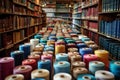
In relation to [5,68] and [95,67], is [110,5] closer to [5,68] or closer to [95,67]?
[95,67]

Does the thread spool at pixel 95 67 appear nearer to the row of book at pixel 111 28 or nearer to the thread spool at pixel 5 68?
the thread spool at pixel 5 68

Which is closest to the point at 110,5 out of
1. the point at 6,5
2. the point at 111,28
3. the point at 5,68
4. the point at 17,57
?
the point at 111,28

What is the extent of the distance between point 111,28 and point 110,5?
467 mm

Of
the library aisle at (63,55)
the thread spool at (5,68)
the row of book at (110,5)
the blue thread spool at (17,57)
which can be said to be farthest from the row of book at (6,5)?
the row of book at (110,5)

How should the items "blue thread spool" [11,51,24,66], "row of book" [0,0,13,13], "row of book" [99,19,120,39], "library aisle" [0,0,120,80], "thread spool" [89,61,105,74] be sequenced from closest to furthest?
"library aisle" [0,0,120,80] → "thread spool" [89,61,105,74] → "blue thread spool" [11,51,24,66] → "row of book" [99,19,120,39] → "row of book" [0,0,13,13]

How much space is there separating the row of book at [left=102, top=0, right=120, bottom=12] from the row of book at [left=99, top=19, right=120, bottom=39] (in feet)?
0.75

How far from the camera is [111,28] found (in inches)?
113

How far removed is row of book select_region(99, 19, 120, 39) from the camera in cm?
260

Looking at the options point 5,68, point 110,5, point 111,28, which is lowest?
point 5,68

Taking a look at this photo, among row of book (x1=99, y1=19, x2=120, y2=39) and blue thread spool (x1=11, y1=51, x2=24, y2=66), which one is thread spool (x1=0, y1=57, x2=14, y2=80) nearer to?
blue thread spool (x1=11, y1=51, x2=24, y2=66)

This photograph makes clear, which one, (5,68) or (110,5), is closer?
(5,68)

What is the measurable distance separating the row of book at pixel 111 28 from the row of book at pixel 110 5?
0.23 m

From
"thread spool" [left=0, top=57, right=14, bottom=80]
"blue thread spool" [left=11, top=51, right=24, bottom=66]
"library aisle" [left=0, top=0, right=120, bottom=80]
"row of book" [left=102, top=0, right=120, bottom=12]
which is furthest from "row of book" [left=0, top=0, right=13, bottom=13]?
"row of book" [left=102, top=0, right=120, bottom=12]

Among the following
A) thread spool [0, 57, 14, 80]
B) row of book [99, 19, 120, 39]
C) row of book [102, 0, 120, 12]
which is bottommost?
thread spool [0, 57, 14, 80]
